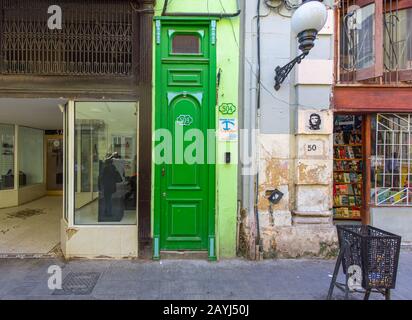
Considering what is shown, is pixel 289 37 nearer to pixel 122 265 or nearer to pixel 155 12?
pixel 155 12

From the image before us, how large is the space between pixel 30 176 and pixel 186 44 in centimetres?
789

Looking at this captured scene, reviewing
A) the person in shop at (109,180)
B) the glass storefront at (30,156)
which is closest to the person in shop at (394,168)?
the person in shop at (109,180)

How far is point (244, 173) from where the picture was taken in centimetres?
521

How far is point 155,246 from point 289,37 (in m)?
4.07

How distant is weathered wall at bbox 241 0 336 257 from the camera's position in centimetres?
518

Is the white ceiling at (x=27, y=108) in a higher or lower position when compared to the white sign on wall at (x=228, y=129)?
higher

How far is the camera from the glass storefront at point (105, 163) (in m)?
5.21

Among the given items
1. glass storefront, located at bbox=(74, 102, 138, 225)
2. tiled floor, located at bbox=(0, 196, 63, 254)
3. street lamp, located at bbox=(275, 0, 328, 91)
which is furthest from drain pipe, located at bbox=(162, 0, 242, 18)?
tiled floor, located at bbox=(0, 196, 63, 254)

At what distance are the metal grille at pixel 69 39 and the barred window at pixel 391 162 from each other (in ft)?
15.0

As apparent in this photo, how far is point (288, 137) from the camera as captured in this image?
207 inches

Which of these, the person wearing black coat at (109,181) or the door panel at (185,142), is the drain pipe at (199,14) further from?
the person wearing black coat at (109,181)

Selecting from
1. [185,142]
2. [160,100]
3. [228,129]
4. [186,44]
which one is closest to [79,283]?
[185,142]

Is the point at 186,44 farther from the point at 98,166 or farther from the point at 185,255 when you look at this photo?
the point at 185,255

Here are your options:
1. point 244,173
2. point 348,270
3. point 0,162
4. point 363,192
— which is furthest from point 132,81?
point 0,162
